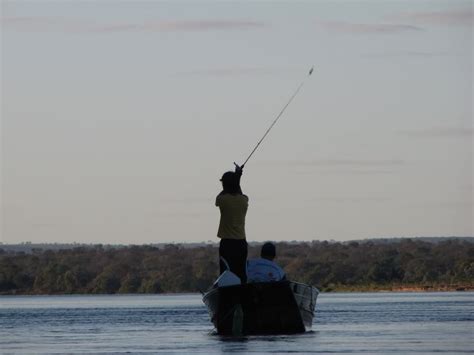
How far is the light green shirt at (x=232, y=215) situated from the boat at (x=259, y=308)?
1.13 metres

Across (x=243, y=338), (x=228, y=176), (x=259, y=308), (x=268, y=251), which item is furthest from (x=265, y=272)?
(x=228, y=176)

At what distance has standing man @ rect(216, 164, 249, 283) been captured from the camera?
40.9m

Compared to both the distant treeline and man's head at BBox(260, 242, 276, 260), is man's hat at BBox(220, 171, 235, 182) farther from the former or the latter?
the distant treeline

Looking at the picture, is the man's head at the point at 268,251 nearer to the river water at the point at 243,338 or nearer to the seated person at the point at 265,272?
the seated person at the point at 265,272

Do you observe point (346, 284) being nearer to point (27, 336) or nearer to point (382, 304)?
point (382, 304)

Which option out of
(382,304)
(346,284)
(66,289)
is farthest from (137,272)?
(382,304)

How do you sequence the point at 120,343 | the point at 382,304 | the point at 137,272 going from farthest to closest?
1. the point at 137,272
2. the point at 382,304
3. the point at 120,343

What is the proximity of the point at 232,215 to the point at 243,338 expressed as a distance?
2635 mm

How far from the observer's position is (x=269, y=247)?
135ft

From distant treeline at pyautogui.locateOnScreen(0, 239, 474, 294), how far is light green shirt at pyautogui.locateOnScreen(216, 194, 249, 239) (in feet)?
182

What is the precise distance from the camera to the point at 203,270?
11219cm

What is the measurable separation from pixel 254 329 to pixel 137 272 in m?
77.5

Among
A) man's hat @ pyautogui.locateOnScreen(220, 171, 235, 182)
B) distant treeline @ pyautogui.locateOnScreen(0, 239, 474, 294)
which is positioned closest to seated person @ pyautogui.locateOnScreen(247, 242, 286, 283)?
man's hat @ pyautogui.locateOnScreen(220, 171, 235, 182)

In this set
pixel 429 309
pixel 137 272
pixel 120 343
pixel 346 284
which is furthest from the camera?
pixel 137 272
